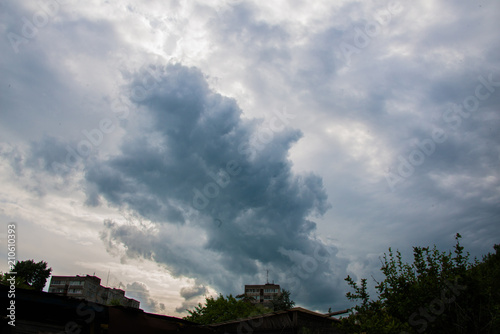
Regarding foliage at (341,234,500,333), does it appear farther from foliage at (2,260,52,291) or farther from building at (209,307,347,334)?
foliage at (2,260,52,291)

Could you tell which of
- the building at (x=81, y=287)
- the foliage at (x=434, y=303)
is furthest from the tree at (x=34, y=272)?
the foliage at (x=434, y=303)

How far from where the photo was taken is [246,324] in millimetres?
17625

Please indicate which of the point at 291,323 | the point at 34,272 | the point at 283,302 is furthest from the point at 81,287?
the point at 291,323

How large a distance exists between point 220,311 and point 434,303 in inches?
1341

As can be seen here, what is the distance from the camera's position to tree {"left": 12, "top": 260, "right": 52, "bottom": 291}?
56750 mm

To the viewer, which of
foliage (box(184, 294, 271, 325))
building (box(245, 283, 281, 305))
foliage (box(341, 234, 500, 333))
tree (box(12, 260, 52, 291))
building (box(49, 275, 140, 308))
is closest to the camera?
foliage (box(341, 234, 500, 333))

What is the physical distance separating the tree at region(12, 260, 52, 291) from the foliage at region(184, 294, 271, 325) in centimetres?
3908

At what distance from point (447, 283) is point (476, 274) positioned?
733mm

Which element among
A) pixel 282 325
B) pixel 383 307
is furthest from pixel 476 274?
pixel 282 325

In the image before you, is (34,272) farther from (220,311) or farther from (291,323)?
(291,323)

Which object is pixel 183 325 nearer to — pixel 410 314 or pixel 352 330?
pixel 352 330

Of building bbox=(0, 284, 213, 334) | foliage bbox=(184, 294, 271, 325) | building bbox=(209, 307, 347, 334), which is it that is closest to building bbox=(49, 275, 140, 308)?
foliage bbox=(184, 294, 271, 325)

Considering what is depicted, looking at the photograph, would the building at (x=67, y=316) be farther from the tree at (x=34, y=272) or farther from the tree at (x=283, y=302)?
the tree at (x=34, y=272)

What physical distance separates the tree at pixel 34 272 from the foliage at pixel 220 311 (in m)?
39.1
